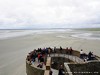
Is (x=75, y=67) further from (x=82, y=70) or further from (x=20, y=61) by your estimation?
(x=20, y=61)

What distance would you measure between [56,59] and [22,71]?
5.15 meters

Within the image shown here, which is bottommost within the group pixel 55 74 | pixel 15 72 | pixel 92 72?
pixel 15 72

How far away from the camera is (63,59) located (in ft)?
57.7

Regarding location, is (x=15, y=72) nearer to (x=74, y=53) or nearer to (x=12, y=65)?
(x=12, y=65)

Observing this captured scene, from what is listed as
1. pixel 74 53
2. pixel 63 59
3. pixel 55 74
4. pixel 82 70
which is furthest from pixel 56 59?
pixel 82 70

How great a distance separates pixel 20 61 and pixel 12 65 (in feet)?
7.51

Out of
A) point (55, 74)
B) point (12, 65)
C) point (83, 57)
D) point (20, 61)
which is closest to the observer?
point (55, 74)

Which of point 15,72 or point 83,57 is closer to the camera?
point 83,57

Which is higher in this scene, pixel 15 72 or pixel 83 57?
pixel 83 57

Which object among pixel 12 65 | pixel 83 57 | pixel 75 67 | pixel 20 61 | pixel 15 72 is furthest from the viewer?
pixel 20 61

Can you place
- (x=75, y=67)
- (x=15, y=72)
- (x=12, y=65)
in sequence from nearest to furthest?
(x=75, y=67), (x=15, y=72), (x=12, y=65)

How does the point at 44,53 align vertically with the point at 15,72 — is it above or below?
above

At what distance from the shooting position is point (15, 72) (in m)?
18.8

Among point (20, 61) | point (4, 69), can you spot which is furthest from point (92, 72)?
point (20, 61)
